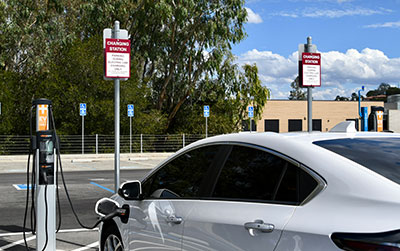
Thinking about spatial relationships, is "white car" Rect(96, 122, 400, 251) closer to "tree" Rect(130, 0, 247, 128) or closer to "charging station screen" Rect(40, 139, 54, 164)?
"charging station screen" Rect(40, 139, 54, 164)

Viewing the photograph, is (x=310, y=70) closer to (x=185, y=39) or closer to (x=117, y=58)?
(x=117, y=58)

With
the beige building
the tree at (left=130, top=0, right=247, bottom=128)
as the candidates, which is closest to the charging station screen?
the tree at (left=130, top=0, right=247, bottom=128)

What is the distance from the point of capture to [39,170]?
6.16 meters

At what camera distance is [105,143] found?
2895cm

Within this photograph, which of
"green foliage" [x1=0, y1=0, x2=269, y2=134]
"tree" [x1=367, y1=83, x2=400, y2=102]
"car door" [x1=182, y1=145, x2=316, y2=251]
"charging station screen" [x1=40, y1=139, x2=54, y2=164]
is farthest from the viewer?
"tree" [x1=367, y1=83, x2=400, y2=102]

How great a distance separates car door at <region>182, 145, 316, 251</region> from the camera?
296 cm

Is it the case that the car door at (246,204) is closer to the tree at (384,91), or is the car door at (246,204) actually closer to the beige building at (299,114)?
the beige building at (299,114)

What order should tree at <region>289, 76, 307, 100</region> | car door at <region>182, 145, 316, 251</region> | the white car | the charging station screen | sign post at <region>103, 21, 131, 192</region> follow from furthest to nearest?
tree at <region>289, 76, 307, 100</region>, sign post at <region>103, 21, 131, 192</region>, the charging station screen, car door at <region>182, 145, 316, 251</region>, the white car

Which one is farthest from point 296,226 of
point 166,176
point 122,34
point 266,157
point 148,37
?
point 148,37

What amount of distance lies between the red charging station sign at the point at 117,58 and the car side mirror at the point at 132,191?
326 cm

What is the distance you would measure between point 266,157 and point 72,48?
91.1ft

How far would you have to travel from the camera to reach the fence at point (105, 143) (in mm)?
27219

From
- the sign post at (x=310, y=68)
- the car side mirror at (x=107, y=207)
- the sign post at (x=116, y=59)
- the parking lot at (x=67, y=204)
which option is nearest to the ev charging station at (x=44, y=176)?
the parking lot at (x=67, y=204)

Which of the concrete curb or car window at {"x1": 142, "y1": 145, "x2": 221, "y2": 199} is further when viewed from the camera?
the concrete curb
